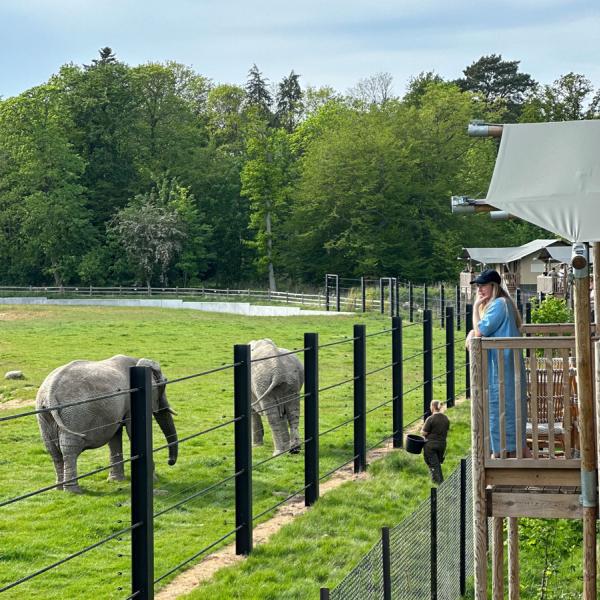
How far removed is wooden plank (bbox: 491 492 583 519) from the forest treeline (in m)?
59.5

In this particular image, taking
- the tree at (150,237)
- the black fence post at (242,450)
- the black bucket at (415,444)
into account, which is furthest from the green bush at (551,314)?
the tree at (150,237)

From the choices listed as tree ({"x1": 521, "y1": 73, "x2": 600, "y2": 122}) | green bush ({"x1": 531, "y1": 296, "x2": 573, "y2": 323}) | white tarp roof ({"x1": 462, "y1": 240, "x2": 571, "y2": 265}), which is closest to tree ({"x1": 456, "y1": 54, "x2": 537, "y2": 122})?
tree ({"x1": 521, "y1": 73, "x2": 600, "y2": 122})

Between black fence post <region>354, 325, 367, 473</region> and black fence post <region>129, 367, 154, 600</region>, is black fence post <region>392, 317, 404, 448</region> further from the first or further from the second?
black fence post <region>129, 367, 154, 600</region>

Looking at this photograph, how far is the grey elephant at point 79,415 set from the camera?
12883mm

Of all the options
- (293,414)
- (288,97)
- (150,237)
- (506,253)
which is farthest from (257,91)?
(293,414)

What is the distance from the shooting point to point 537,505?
782 cm

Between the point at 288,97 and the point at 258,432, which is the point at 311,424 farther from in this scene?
the point at 288,97

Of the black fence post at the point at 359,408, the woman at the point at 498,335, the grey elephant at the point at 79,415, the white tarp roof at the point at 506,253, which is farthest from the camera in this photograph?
the white tarp roof at the point at 506,253

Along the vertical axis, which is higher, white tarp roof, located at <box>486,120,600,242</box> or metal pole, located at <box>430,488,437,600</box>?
white tarp roof, located at <box>486,120,600,242</box>

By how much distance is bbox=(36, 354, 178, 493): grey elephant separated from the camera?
12.9m

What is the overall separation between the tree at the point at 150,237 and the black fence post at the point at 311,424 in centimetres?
5969

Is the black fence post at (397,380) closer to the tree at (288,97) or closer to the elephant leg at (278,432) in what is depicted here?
the elephant leg at (278,432)

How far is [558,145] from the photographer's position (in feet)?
22.7

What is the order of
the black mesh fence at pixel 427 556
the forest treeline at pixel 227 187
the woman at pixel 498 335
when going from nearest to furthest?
the black mesh fence at pixel 427 556 → the woman at pixel 498 335 → the forest treeline at pixel 227 187
